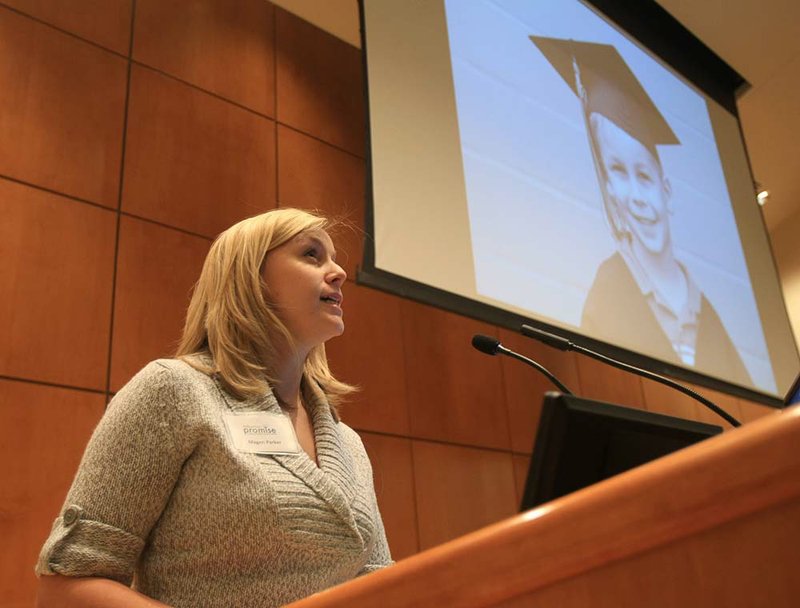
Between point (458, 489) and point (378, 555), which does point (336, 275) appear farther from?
point (458, 489)

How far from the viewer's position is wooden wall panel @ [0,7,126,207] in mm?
2732

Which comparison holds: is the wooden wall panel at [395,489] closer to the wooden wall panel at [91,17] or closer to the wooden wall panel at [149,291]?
the wooden wall panel at [149,291]

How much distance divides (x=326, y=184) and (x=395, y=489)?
140 centimetres

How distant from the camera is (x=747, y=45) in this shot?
4891mm

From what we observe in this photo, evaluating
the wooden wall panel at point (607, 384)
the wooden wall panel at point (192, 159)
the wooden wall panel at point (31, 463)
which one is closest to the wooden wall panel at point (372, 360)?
the wooden wall panel at point (192, 159)

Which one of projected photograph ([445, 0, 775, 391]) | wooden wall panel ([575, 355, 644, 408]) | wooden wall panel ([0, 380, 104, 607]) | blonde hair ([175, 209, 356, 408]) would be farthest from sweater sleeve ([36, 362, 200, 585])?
wooden wall panel ([575, 355, 644, 408])

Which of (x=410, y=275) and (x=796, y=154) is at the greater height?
(x=796, y=154)

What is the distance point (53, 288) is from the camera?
2602mm

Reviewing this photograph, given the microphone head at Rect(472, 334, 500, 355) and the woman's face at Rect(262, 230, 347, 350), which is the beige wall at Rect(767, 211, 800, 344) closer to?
the microphone head at Rect(472, 334, 500, 355)

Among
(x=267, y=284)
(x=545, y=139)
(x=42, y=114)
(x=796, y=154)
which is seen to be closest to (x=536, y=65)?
(x=545, y=139)

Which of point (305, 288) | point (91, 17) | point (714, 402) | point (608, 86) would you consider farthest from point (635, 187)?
point (305, 288)

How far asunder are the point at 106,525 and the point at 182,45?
8.78 feet

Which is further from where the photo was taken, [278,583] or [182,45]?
[182,45]

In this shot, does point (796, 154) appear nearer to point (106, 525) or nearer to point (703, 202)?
point (703, 202)
